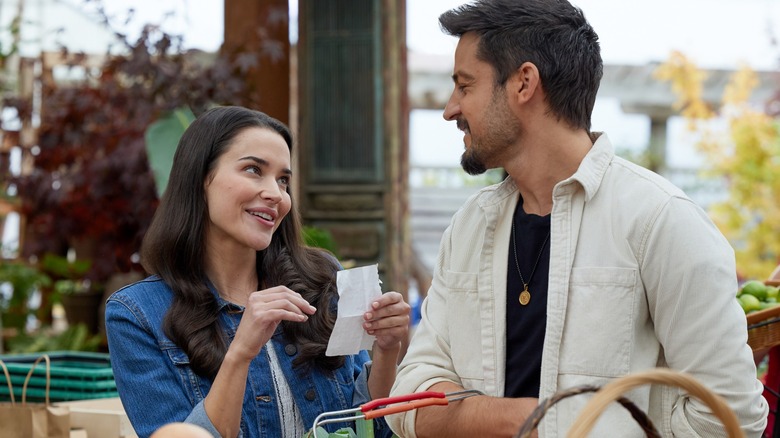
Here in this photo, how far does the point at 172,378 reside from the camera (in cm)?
240

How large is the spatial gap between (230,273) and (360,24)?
3911 millimetres

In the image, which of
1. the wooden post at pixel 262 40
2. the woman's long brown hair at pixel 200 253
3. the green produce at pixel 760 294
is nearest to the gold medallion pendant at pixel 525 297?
the woman's long brown hair at pixel 200 253

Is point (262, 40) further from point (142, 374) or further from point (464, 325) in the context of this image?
point (464, 325)

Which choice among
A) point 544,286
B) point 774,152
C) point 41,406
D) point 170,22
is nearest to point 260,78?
point 170,22

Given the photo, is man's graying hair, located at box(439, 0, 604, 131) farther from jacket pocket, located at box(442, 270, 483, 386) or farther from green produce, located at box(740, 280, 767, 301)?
green produce, located at box(740, 280, 767, 301)

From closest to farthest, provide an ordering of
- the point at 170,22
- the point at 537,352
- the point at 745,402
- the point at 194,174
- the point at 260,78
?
the point at 745,402, the point at 537,352, the point at 194,174, the point at 170,22, the point at 260,78

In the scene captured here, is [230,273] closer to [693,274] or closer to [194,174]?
[194,174]

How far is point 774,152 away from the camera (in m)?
9.63

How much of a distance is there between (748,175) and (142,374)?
8.41 meters

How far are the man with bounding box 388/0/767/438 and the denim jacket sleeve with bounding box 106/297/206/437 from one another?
0.52 m

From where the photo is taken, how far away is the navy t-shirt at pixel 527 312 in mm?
2152

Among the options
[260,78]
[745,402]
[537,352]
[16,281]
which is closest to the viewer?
[745,402]

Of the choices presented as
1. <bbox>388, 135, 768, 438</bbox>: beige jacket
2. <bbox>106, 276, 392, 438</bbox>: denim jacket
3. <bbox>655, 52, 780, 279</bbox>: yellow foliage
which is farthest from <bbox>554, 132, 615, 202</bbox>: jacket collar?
<bbox>655, 52, 780, 279</bbox>: yellow foliage

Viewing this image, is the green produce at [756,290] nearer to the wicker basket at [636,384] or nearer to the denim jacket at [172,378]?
the denim jacket at [172,378]
